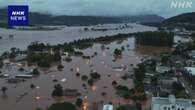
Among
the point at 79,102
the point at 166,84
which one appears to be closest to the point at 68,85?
the point at 79,102

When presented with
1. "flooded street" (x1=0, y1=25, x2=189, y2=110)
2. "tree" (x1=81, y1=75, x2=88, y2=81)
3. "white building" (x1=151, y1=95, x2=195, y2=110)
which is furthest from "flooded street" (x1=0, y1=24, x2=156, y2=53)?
"white building" (x1=151, y1=95, x2=195, y2=110)

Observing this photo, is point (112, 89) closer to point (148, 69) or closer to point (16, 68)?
point (148, 69)

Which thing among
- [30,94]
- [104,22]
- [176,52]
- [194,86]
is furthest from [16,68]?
[104,22]

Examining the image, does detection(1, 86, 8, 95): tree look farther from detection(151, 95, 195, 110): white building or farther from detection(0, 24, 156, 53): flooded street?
detection(0, 24, 156, 53): flooded street

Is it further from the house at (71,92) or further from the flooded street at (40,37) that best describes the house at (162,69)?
the flooded street at (40,37)

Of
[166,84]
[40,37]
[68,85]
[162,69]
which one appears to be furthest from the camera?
[40,37]

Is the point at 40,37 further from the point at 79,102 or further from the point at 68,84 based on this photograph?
the point at 79,102

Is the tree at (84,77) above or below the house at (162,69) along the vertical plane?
below

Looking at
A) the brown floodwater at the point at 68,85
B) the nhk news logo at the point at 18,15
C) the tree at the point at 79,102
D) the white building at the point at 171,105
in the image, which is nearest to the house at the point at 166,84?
the brown floodwater at the point at 68,85
